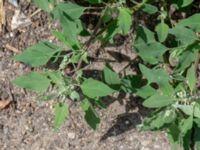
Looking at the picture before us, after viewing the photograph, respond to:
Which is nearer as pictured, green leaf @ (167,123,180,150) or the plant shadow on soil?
green leaf @ (167,123,180,150)

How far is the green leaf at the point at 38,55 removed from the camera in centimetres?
249

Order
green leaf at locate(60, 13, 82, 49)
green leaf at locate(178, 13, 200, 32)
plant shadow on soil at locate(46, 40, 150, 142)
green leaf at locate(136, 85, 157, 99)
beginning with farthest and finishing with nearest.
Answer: plant shadow on soil at locate(46, 40, 150, 142), green leaf at locate(136, 85, 157, 99), green leaf at locate(178, 13, 200, 32), green leaf at locate(60, 13, 82, 49)

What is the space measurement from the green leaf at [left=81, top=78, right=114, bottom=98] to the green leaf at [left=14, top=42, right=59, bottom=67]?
0.95 feet

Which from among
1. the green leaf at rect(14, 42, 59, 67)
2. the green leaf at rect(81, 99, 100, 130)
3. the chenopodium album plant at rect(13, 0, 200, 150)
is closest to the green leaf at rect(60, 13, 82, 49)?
the chenopodium album plant at rect(13, 0, 200, 150)

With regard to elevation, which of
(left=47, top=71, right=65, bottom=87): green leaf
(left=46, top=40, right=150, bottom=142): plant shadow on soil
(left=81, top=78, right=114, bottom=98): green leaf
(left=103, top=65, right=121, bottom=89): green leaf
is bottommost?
(left=46, top=40, right=150, bottom=142): plant shadow on soil

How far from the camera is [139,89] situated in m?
2.49

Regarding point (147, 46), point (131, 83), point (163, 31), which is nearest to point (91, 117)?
point (131, 83)

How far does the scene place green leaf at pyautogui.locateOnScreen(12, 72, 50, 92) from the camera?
234 centimetres

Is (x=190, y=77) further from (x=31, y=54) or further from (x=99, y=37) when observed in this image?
(x=31, y=54)

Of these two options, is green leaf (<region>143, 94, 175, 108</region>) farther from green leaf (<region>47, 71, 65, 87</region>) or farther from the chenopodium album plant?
green leaf (<region>47, 71, 65, 87</region>)

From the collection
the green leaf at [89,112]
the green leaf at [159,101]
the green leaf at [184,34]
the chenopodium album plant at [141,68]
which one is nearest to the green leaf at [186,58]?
the chenopodium album plant at [141,68]

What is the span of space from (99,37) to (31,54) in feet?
1.08

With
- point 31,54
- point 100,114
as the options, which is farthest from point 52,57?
point 100,114

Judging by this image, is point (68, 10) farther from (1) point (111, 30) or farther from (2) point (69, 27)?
(1) point (111, 30)
